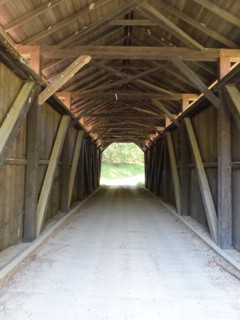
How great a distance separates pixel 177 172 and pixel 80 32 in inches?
194

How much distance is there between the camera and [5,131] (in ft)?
12.4

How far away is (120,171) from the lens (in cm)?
3984

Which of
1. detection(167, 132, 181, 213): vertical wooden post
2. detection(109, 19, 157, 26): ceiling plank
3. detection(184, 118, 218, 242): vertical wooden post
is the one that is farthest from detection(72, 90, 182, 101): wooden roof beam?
detection(109, 19, 157, 26): ceiling plank

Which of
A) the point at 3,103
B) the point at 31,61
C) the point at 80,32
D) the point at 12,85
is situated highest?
the point at 80,32

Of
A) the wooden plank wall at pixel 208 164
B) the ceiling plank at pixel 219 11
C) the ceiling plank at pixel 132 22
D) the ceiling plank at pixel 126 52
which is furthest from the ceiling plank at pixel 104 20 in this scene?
the wooden plank wall at pixel 208 164

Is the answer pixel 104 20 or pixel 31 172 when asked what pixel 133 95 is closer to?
pixel 104 20

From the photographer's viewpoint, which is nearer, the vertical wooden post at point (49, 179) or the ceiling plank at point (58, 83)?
the ceiling plank at point (58, 83)

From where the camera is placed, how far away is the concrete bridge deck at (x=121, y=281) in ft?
8.60

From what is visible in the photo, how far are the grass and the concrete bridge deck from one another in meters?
31.3

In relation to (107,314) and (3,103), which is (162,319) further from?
(3,103)

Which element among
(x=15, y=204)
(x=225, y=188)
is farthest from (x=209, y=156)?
(x=15, y=204)

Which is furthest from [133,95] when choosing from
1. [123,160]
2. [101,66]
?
[123,160]

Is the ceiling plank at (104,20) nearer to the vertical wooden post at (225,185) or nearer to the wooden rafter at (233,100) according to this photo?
the wooden rafter at (233,100)

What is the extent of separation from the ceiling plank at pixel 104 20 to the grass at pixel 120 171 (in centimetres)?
3098
